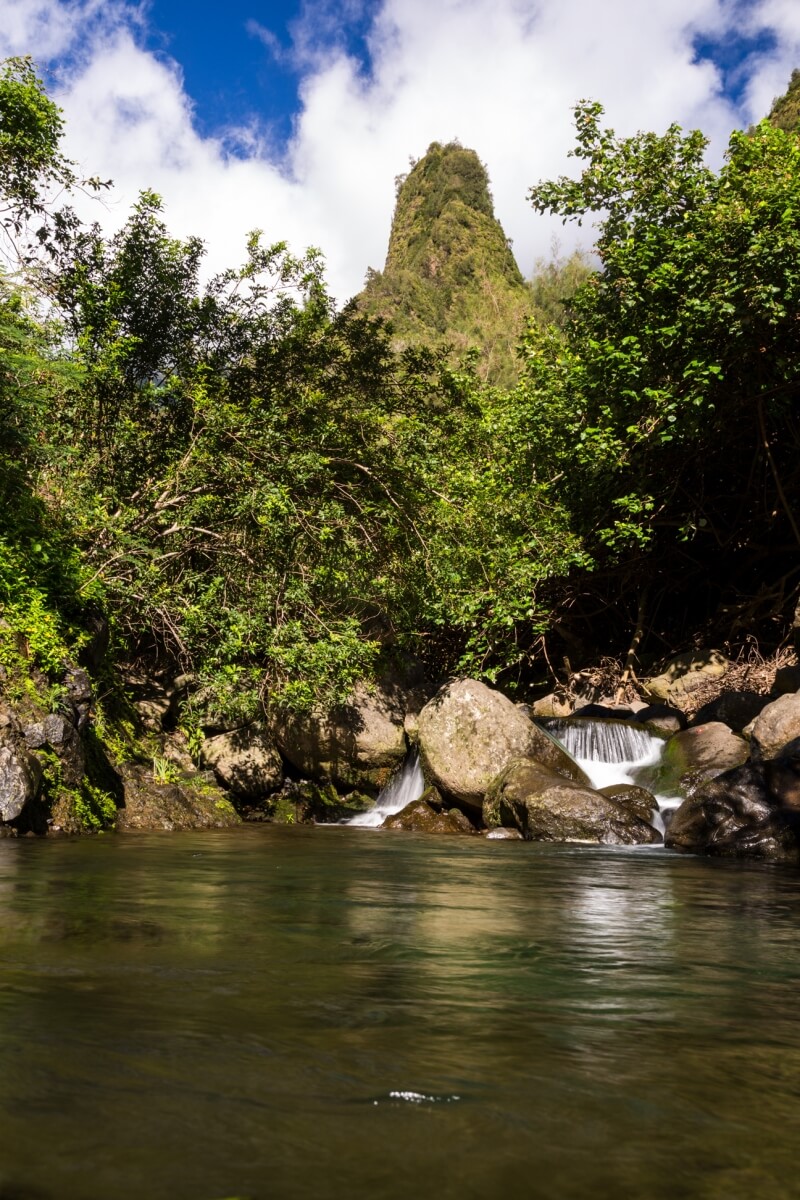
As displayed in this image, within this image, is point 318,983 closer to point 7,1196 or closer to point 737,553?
point 7,1196

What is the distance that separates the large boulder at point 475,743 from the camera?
13.3m

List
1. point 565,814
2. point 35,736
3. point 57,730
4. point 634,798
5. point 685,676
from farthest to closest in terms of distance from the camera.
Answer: point 685,676
point 634,798
point 565,814
point 57,730
point 35,736

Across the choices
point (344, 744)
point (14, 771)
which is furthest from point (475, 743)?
point (14, 771)

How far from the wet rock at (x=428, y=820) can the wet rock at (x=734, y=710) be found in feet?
13.4

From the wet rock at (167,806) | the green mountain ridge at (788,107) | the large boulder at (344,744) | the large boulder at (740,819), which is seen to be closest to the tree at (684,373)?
the large boulder at (344,744)

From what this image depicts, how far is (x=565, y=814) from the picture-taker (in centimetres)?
1134

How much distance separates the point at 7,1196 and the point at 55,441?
12.8 m

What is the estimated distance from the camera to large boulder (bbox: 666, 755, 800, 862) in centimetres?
989

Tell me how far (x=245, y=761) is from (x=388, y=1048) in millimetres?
11551

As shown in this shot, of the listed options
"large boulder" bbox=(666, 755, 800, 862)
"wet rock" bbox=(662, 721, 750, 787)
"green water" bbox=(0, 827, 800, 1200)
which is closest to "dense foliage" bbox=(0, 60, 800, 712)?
"wet rock" bbox=(662, 721, 750, 787)

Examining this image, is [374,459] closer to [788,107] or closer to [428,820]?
[428,820]

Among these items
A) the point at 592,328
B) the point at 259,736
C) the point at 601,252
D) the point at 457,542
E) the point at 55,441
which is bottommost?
the point at 259,736

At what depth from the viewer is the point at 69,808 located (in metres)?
9.94

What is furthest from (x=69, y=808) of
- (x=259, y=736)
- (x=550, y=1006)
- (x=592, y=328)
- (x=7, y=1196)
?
(x=592, y=328)
